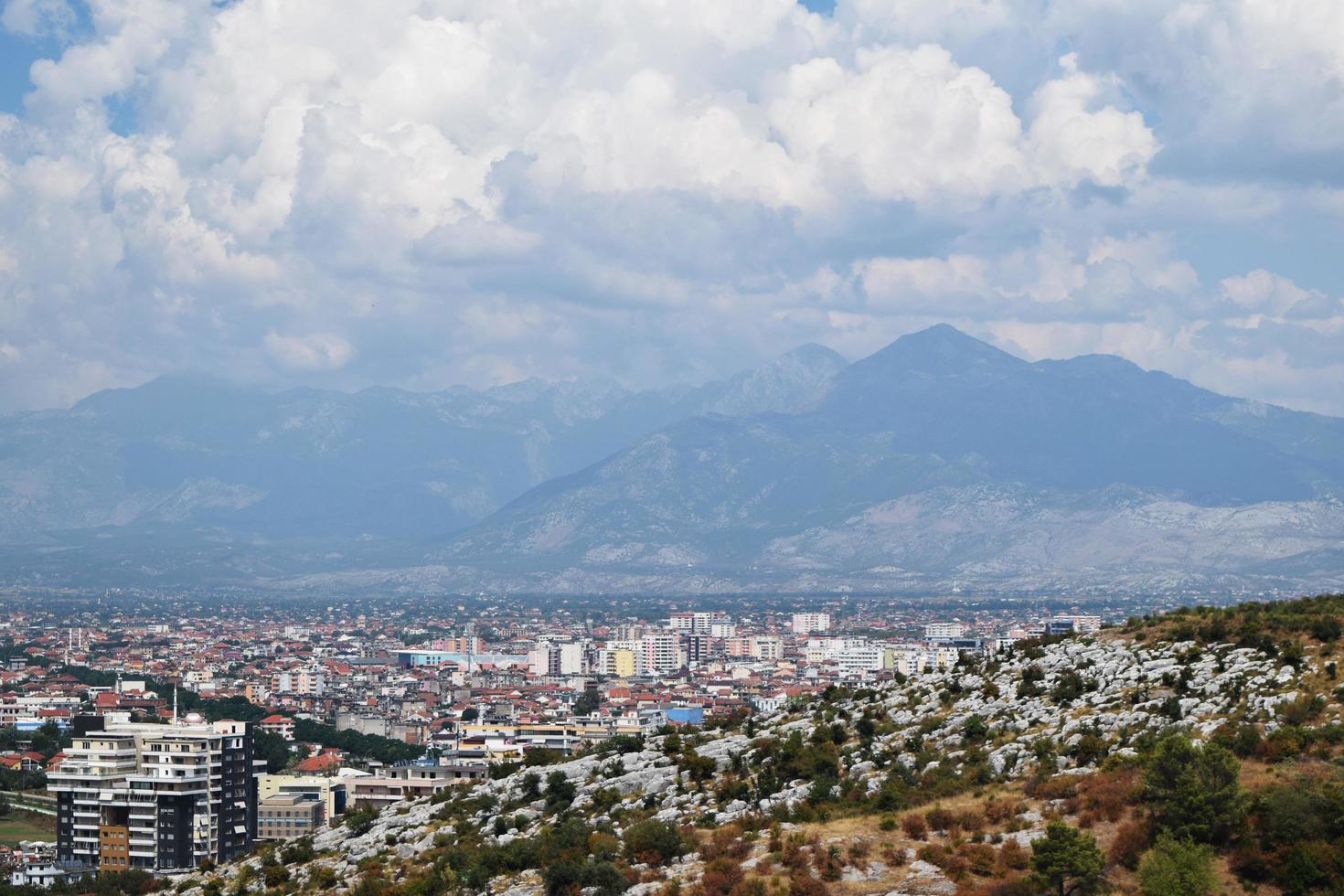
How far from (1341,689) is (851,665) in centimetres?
14937

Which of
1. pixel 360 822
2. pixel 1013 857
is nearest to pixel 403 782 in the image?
pixel 360 822

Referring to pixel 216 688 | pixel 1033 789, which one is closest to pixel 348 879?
pixel 1033 789

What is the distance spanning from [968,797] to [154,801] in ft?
142

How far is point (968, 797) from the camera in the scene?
3728 centimetres

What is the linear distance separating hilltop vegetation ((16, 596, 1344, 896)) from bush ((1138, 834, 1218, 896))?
0.13 feet

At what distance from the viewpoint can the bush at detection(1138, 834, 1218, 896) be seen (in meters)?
31.4

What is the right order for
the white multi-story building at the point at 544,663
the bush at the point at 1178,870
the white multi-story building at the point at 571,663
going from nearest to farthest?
the bush at the point at 1178,870 < the white multi-story building at the point at 544,663 < the white multi-story building at the point at 571,663

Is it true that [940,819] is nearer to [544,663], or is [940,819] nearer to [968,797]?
[968,797]

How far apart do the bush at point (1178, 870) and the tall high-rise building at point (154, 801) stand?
152 feet

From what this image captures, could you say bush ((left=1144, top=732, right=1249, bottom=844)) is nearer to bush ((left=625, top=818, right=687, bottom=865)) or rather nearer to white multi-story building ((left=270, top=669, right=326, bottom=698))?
bush ((left=625, top=818, right=687, bottom=865))

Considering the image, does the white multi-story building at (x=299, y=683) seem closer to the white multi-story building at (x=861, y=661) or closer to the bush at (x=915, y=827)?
the white multi-story building at (x=861, y=661)

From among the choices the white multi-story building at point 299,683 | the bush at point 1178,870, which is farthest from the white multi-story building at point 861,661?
the bush at point 1178,870

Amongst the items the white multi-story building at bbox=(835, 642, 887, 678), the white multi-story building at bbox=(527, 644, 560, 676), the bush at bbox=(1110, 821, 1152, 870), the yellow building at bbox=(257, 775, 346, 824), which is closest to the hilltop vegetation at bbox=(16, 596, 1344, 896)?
the bush at bbox=(1110, 821, 1152, 870)

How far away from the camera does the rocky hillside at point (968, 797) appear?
32.8 meters
